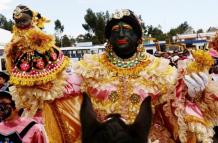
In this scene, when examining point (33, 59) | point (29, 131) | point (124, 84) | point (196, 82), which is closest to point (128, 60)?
point (124, 84)

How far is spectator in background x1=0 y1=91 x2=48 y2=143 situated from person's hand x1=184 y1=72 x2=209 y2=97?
40.9 inches

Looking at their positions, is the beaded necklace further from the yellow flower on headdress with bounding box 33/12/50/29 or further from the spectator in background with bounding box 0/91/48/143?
the yellow flower on headdress with bounding box 33/12/50/29

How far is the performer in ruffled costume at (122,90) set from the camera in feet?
11.1

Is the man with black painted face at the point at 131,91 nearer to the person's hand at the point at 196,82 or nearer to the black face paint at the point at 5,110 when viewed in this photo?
the person's hand at the point at 196,82

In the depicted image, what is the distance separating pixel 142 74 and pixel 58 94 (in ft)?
1.96

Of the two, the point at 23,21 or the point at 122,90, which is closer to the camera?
the point at 122,90

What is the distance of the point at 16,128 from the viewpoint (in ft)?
11.4

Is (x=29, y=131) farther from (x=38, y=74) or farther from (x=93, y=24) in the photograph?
(x=93, y=24)

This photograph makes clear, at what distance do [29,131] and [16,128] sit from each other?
0.30ft

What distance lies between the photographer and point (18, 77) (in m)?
3.44

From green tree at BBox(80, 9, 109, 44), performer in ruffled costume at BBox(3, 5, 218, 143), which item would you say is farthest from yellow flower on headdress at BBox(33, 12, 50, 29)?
green tree at BBox(80, 9, 109, 44)

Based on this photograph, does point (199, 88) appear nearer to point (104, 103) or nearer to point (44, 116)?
point (104, 103)

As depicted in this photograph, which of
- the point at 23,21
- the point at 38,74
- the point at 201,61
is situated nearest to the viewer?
the point at 201,61

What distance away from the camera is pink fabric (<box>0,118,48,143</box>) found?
3.46 m
